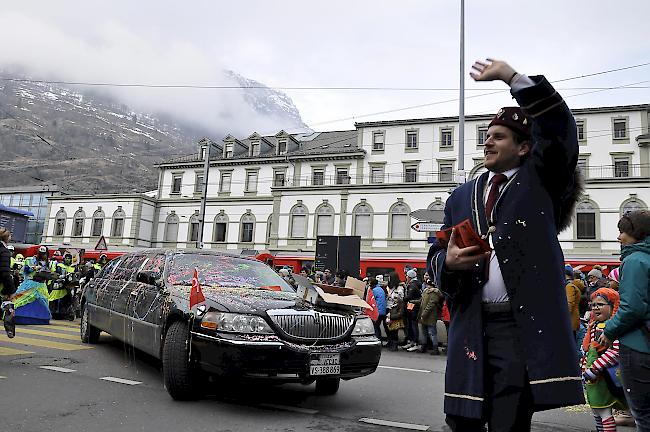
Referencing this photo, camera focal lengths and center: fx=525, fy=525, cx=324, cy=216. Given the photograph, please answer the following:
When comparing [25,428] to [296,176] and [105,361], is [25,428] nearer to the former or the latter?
[105,361]

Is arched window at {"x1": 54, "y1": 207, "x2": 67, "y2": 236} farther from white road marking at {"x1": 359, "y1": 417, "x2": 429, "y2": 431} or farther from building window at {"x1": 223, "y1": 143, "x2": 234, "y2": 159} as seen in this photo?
white road marking at {"x1": 359, "y1": 417, "x2": 429, "y2": 431}

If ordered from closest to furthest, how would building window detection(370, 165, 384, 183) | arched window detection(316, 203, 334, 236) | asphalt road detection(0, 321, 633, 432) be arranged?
asphalt road detection(0, 321, 633, 432) < arched window detection(316, 203, 334, 236) < building window detection(370, 165, 384, 183)

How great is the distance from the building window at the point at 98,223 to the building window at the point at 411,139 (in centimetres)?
3164

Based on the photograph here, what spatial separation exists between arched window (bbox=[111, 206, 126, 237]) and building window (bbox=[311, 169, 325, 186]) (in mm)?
19570

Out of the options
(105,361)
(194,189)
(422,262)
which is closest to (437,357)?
(105,361)

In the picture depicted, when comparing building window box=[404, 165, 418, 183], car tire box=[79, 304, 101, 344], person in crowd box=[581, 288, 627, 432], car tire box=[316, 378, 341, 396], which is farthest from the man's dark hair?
building window box=[404, 165, 418, 183]

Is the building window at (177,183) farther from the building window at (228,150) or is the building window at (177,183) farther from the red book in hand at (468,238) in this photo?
the red book in hand at (468,238)

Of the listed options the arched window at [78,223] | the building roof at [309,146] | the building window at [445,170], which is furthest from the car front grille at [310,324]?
the arched window at [78,223]

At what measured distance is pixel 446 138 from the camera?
46.9 meters

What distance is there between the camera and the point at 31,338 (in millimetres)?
9820

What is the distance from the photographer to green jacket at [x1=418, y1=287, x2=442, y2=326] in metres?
11.6

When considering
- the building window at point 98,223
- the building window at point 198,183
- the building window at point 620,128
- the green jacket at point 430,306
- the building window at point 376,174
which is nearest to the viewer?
the green jacket at point 430,306

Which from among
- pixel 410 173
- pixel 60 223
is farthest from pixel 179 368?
pixel 60 223

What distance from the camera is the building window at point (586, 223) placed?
36469 mm
